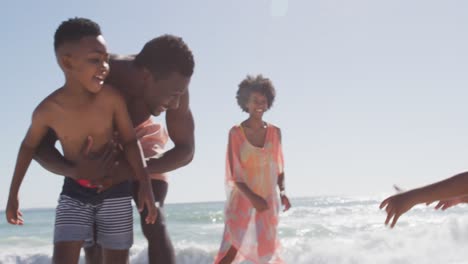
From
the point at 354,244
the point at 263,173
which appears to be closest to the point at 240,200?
Result: the point at 263,173

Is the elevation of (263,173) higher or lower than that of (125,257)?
higher

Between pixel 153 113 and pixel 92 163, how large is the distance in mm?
441

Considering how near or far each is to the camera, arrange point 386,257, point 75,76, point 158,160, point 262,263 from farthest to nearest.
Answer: point 386,257 < point 262,263 < point 158,160 < point 75,76

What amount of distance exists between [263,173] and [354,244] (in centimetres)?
683

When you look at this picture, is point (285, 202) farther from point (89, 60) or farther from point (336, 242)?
point (336, 242)

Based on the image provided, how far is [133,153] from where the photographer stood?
2830 millimetres

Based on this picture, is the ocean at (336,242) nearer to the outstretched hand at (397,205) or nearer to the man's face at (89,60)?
the outstretched hand at (397,205)

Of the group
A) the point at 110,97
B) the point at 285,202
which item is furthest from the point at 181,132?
the point at 285,202

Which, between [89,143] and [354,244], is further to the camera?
[354,244]

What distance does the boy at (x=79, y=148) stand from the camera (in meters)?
2.74

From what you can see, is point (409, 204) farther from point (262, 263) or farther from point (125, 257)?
point (262, 263)

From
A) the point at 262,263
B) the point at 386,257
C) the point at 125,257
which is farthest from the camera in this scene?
the point at 386,257

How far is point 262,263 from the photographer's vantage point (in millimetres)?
5266

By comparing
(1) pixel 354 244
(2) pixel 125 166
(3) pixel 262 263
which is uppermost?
(2) pixel 125 166
